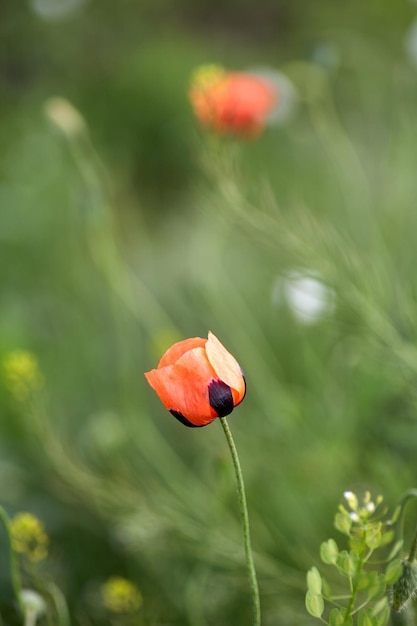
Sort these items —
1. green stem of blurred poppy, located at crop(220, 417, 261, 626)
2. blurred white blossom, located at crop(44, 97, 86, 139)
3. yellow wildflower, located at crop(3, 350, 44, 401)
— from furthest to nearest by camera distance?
blurred white blossom, located at crop(44, 97, 86, 139)
yellow wildflower, located at crop(3, 350, 44, 401)
green stem of blurred poppy, located at crop(220, 417, 261, 626)

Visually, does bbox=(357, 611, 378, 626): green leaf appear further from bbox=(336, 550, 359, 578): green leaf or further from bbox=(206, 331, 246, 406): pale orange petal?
bbox=(206, 331, 246, 406): pale orange petal

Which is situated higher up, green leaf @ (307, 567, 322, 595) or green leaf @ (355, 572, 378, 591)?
green leaf @ (355, 572, 378, 591)

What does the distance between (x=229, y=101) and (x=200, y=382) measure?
1.51 feet

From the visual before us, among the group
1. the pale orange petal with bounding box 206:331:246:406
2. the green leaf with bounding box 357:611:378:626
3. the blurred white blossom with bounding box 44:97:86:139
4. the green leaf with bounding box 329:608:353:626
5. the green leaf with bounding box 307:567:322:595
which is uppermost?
the pale orange petal with bounding box 206:331:246:406

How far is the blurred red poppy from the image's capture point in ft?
2.59

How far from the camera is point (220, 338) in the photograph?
4.20ft

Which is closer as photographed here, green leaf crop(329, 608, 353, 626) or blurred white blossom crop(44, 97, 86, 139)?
green leaf crop(329, 608, 353, 626)

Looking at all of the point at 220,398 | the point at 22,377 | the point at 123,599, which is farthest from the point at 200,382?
the point at 22,377

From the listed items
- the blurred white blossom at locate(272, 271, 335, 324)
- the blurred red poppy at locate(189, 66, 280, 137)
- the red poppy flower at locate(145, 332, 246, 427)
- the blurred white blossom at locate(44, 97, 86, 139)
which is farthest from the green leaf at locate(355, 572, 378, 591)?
the blurred white blossom at locate(44, 97, 86, 139)

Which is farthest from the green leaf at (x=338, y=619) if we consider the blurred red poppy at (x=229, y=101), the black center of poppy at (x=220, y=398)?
the blurred red poppy at (x=229, y=101)

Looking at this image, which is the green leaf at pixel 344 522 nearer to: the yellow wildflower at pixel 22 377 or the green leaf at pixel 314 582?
the green leaf at pixel 314 582

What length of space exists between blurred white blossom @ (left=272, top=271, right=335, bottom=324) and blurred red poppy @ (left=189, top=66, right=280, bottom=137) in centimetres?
16

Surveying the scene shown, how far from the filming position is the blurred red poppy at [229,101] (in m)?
0.79

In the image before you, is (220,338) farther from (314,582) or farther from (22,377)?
(314,582)
